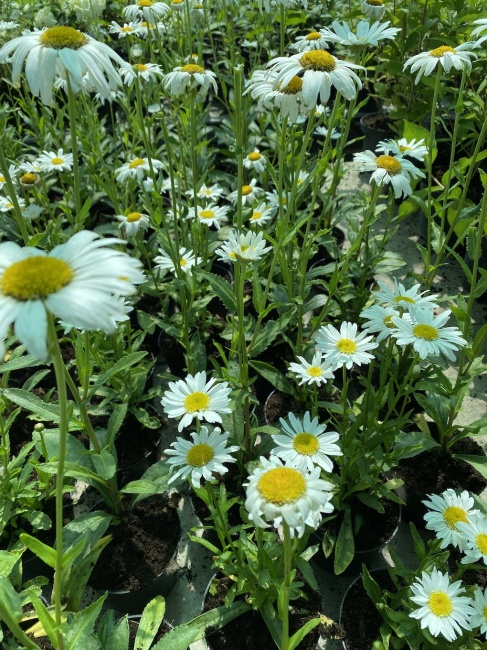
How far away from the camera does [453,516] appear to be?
1.54 m

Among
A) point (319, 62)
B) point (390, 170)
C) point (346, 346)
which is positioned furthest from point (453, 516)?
point (319, 62)

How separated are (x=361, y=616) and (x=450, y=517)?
433 mm

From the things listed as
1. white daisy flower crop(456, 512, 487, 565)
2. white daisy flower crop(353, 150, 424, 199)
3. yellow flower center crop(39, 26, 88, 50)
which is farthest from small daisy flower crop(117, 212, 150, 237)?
white daisy flower crop(456, 512, 487, 565)

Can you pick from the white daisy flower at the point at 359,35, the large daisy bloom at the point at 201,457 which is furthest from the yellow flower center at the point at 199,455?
the white daisy flower at the point at 359,35

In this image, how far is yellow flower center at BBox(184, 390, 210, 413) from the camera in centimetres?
163

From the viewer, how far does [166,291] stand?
246cm

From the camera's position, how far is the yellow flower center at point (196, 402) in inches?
64.2

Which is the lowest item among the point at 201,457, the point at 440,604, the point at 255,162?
the point at 440,604

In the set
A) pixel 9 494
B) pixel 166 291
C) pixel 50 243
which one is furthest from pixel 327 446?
pixel 50 243

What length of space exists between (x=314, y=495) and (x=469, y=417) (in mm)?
1668

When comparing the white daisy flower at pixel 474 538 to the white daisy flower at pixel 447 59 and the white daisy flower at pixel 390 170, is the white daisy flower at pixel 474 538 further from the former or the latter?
the white daisy flower at pixel 447 59

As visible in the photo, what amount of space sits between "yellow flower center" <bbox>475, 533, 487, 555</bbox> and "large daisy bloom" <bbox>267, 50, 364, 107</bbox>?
1240mm

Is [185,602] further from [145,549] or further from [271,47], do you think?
[271,47]

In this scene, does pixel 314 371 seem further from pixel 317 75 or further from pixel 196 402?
pixel 317 75
